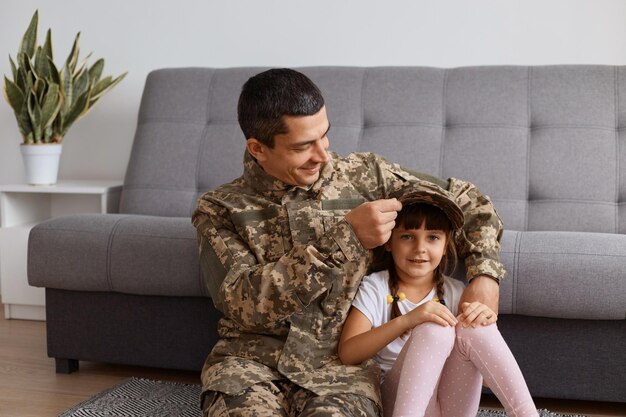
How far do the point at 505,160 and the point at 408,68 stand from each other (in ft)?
1.66

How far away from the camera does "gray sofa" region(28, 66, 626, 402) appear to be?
7.11 feet

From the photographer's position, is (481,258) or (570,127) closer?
(481,258)

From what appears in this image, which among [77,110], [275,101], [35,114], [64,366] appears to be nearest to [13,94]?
[35,114]

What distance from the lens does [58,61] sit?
12.0 feet

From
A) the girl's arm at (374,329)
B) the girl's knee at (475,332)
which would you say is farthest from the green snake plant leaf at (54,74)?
the girl's knee at (475,332)

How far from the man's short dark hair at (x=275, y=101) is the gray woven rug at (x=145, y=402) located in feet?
2.92

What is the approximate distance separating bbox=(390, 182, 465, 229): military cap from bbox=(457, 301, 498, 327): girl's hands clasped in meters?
0.22

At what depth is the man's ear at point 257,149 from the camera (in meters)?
1.88

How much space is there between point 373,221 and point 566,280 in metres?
0.70

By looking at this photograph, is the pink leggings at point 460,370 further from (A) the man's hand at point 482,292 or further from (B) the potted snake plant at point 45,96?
(B) the potted snake plant at point 45,96

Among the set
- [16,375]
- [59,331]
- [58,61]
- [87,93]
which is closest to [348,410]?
[59,331]

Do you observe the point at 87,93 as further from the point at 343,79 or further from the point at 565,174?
the point at 565,174

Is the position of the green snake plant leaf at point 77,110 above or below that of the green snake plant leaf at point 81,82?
below

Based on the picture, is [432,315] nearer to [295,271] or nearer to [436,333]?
[436,333]
